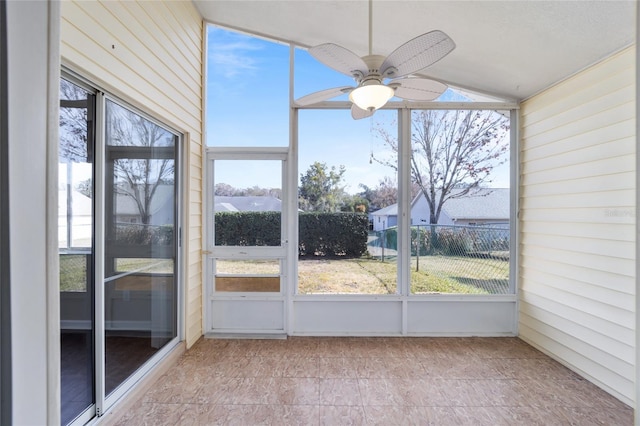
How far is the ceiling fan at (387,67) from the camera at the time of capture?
1.63 meters

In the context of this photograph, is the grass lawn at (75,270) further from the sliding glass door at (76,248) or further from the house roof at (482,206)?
the house roof at (482,206)

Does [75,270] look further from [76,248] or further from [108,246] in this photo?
[108,246]

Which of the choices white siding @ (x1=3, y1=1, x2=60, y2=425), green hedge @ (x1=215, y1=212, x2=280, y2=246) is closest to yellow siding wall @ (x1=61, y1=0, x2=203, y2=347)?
green hedge @ (x1=215, y1=212, x2=280, y2=246)

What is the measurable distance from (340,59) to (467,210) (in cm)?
260

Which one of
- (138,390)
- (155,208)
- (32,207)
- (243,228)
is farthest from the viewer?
(243,228)

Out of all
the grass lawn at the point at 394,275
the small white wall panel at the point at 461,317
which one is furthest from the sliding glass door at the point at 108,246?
the small white wall panel at the point at 461,317

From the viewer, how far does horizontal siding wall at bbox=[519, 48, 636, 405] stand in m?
2.40

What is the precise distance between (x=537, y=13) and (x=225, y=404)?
146 inches

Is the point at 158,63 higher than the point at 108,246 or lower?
higher

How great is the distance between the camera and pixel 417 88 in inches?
80.6

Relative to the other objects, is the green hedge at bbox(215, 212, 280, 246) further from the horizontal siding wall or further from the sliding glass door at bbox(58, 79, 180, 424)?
the horizontal siding wall

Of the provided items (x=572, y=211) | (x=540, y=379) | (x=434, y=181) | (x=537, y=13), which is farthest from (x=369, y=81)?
(x=540, y=379)

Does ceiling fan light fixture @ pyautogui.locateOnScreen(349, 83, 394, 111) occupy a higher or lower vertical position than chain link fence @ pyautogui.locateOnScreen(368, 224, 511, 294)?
higher

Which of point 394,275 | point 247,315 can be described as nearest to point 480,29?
point 394,275
